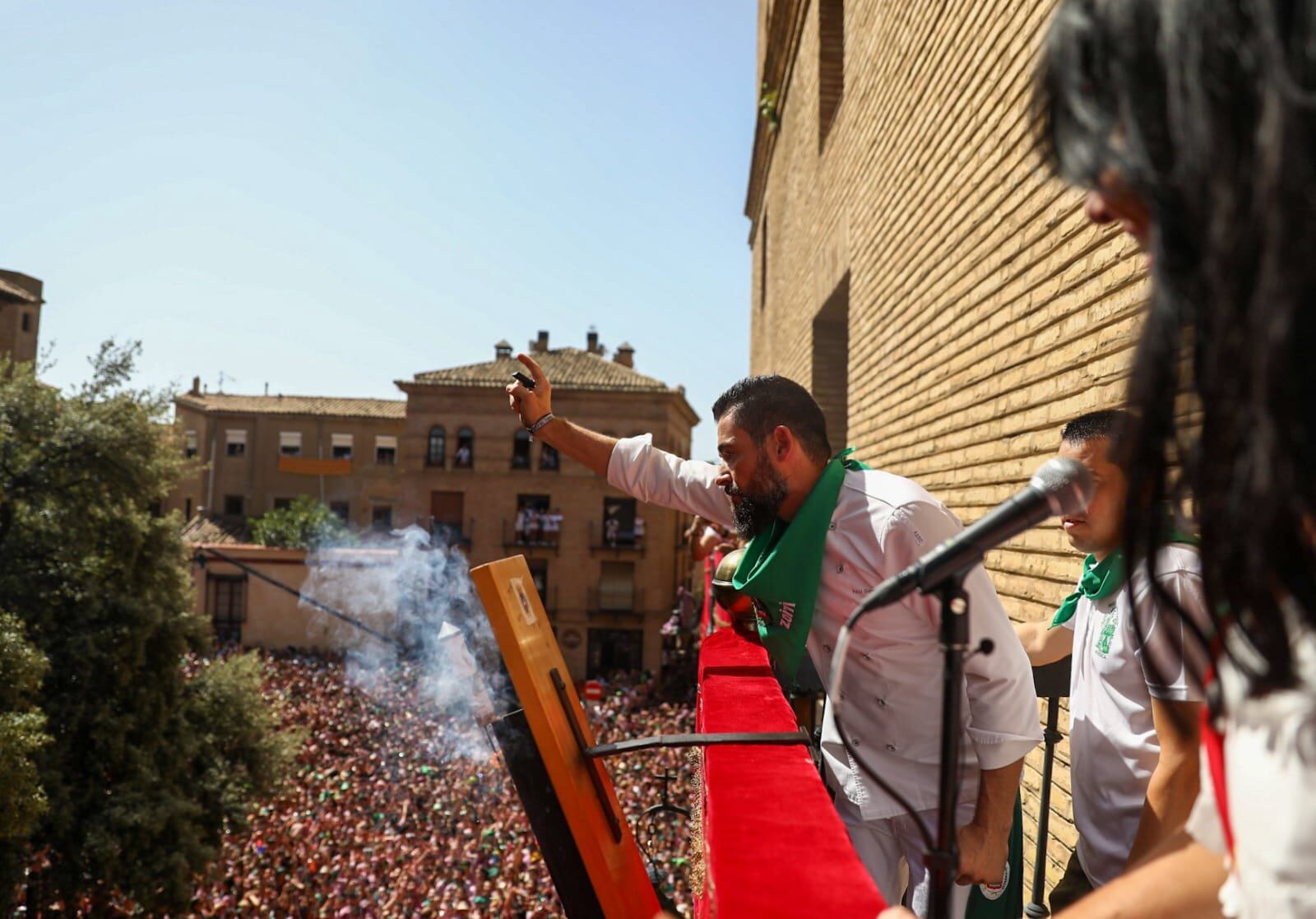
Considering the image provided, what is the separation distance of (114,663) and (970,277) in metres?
20.3

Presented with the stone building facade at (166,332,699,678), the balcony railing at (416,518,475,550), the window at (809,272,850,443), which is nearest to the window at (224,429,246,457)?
the stone building facade at (166,332,699,678)

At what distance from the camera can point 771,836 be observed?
1473mm

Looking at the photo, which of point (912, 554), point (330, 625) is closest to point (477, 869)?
point (912, 554)

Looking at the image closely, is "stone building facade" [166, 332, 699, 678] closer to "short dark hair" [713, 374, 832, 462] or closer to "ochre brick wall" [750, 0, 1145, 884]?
"ochre brick wall" [750, 0, 1145, 884]

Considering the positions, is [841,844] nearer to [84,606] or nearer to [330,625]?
[84,606]

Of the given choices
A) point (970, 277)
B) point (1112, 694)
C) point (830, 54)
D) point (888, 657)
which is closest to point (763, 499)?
point (888, 657)

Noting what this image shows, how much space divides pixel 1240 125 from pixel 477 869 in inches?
592

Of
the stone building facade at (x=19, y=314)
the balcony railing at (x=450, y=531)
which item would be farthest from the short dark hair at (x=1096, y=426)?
the stone building facade at (x=19, y=314)

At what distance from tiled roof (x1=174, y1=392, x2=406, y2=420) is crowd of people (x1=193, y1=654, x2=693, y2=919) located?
26974 millimetres

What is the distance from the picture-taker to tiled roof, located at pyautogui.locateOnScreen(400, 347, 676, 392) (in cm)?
3862

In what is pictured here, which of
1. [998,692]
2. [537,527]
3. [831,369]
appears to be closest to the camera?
[998,692]

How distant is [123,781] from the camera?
18.6m

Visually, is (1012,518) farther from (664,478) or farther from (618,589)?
(618,589)

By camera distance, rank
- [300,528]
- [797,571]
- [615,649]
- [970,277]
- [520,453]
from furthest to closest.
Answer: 1. [300,528]
2. [520,453]
3. [615,649]
4. [970,277]
5. [797,571]
